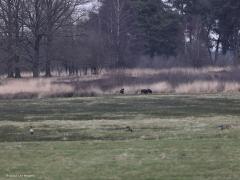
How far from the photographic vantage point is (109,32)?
2506 inches

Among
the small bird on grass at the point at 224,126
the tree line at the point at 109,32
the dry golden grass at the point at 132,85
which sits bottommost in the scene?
the small bird on grass at the point at 224,126

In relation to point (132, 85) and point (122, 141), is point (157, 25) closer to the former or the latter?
point (132, 85)

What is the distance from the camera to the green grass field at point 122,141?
31.0 feet

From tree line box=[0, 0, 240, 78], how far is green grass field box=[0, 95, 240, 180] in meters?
23.9

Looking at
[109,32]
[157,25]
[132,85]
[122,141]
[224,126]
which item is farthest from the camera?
[157,25]

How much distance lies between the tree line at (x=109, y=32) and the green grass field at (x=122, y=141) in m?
23.9

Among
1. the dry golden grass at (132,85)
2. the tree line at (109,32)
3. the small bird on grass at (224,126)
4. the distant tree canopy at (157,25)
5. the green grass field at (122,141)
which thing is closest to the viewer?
the green grass field at (122,141)

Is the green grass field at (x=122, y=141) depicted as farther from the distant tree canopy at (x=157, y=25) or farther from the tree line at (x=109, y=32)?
the distant tree canopy at (x=157, y=25)

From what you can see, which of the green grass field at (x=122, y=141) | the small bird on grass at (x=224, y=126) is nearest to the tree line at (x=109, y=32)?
the green grass field at (x=122, y=141)

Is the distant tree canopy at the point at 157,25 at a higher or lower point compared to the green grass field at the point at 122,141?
higher

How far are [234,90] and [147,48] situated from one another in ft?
110

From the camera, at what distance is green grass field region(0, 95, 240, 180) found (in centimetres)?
944

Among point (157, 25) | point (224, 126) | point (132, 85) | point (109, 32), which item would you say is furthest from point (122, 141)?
point (157, 25)

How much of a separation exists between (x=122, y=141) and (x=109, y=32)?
165ft
